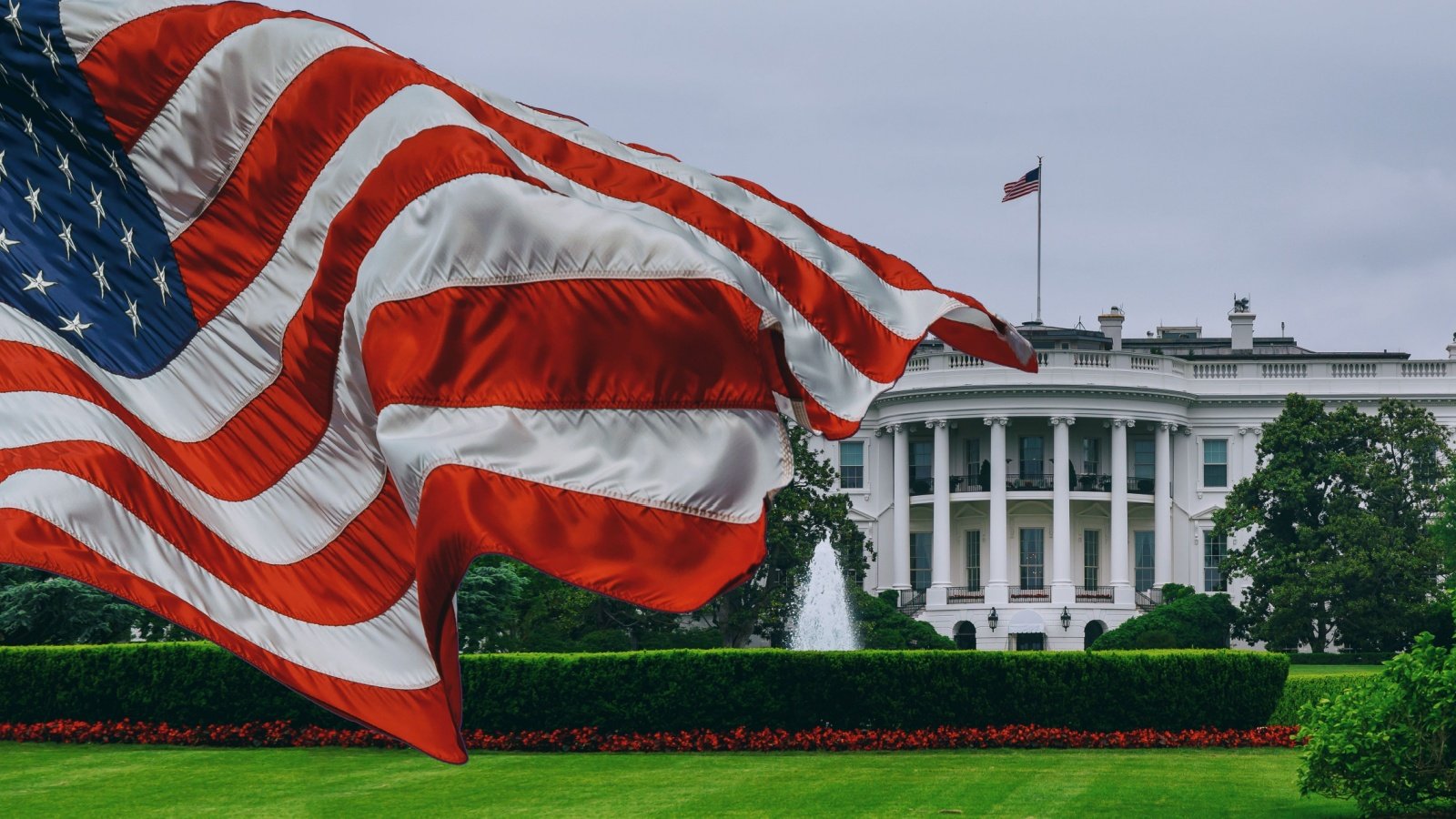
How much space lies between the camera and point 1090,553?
63.7 m

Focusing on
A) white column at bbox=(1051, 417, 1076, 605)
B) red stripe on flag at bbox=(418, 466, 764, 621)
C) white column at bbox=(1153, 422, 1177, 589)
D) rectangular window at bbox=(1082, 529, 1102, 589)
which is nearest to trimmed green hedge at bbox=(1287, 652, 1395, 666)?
white column at bbox=(1051, 417, 1076, 605)

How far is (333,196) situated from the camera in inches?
277

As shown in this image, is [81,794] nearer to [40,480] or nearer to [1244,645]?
[40,480]

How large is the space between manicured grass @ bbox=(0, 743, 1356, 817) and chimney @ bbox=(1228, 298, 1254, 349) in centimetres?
4871

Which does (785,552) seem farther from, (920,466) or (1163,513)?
(1163,513)

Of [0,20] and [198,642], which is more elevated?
[0,20]

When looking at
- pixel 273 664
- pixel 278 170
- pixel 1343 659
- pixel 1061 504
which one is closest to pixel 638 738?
pixel 278 170

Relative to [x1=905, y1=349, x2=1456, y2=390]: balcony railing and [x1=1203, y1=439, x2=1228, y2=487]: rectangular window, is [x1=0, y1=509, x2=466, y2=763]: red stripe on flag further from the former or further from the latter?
[x1=1203, y1=439, x2=1228, y2=487]: rectangular window

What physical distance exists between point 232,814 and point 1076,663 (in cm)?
1037

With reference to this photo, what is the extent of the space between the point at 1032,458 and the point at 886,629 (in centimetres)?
1559

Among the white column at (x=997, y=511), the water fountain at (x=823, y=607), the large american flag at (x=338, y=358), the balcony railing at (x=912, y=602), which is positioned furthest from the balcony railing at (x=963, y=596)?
the large american flag at (x=338, y=358)

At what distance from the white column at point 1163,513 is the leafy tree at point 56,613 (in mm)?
40715

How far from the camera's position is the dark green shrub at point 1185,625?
48.0m

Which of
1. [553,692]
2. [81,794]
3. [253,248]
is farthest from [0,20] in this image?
[553,692]
